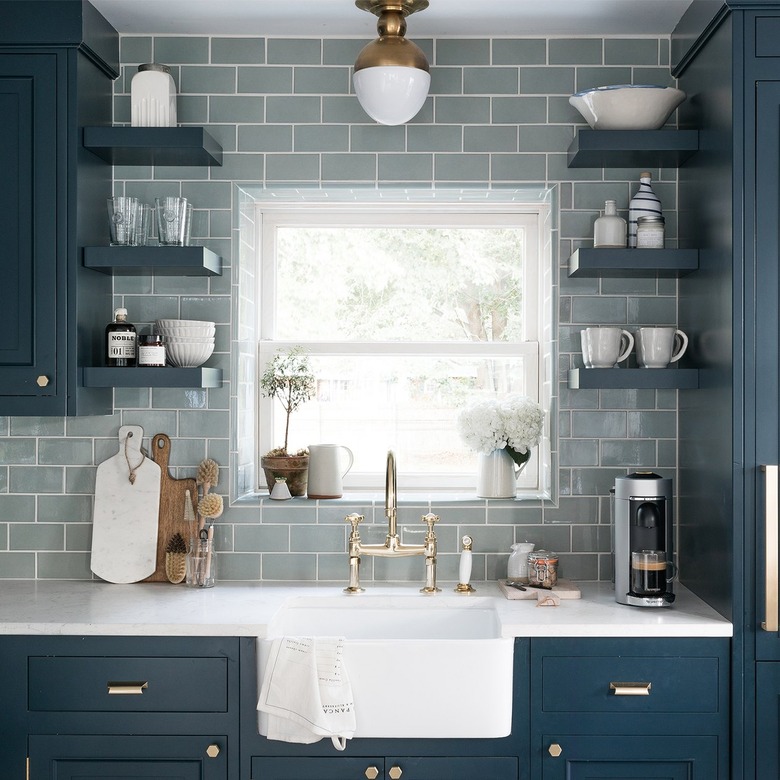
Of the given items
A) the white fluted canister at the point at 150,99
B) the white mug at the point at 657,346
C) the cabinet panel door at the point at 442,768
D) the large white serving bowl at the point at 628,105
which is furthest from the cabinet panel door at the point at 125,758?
the large white serving bowl at the point at 628,105

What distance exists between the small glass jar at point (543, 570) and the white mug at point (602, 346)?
0.60 m

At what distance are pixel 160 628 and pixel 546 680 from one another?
3.34 feet

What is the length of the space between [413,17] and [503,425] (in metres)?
1.29

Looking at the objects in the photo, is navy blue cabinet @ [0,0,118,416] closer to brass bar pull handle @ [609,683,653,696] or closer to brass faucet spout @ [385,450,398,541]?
brass faucet spout @ [385,450,398,541]

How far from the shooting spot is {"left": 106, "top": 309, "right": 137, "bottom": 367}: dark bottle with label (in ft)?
8.50

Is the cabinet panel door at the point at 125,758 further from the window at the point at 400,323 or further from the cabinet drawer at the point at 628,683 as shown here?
the window at the point at 400,323

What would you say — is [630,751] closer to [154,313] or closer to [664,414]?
[664,414]

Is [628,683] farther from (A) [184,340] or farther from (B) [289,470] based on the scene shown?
(A) [184,340]

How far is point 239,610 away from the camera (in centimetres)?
238

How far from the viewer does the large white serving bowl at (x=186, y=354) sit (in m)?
2.63

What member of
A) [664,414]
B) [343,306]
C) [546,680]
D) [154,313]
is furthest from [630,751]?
[154,313]

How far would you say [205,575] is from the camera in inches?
104

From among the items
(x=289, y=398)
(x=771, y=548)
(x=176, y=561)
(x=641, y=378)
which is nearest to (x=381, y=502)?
(x=289, y=398)

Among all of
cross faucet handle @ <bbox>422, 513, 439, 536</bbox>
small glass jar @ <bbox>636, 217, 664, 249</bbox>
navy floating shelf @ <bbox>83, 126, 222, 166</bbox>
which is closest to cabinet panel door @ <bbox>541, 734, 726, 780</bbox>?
cross faucet handle @ <bbox>422, 513, 439, 536</bbox>
